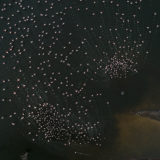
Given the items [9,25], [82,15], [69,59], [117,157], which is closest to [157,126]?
[117,157]

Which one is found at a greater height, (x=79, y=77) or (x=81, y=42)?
(x=81, y=42)

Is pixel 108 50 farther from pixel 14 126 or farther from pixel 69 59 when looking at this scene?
pixel 14 126

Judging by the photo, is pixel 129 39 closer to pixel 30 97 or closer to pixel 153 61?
pixel 153 61

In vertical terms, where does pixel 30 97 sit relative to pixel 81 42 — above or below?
below

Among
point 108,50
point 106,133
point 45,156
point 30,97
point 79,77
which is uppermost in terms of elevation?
point 108,50

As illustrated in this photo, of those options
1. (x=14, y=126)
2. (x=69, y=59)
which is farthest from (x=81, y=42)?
(x=14, y=126)

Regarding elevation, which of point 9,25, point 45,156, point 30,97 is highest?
point 9,25
